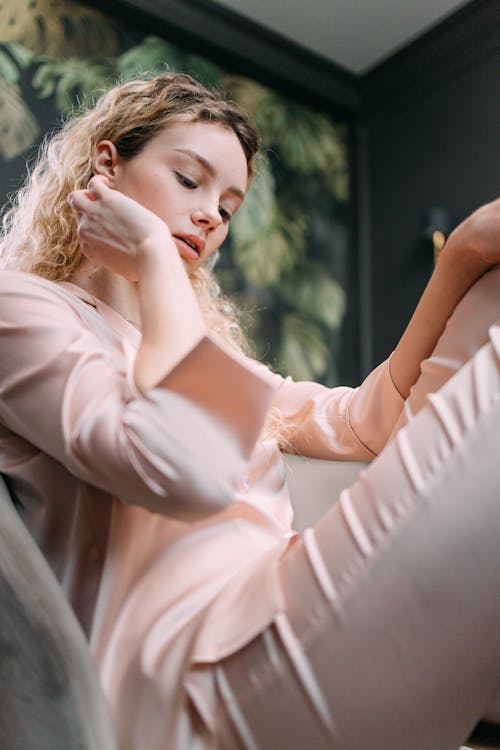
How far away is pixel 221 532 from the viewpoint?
0.80 m

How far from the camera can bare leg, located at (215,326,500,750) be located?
0.58 meters

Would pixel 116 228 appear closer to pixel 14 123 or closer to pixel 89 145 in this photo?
pixel 89 145

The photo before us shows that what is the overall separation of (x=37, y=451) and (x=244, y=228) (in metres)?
2.88

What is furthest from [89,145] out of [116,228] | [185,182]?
[116,228]

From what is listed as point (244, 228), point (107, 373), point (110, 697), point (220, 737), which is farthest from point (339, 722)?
point (244, 228)

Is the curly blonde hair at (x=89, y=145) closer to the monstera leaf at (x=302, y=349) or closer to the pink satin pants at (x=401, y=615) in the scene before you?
the pink satin pants at (x=401, y=615)

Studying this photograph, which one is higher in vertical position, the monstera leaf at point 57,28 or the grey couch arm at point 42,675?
the grey couch arm at point 42,675

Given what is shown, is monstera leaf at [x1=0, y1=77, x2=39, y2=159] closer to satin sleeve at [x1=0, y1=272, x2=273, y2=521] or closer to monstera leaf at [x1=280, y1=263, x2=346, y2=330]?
monstera leaf at [x1=280, y1=263, x2=346, y2=330]

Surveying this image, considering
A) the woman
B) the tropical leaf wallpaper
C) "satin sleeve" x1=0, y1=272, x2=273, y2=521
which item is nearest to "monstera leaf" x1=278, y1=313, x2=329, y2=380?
the tropical leaf wallpaper

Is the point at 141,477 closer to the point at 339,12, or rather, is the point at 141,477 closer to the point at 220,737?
the point at 220,737

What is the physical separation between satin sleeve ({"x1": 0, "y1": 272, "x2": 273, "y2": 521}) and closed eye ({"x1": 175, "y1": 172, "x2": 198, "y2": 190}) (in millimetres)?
408

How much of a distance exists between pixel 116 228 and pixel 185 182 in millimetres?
261

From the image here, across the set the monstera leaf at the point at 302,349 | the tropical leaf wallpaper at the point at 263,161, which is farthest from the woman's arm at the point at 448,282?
the monstera leaf at the point at 302,349

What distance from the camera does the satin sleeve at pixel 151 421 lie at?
0.64 meters
